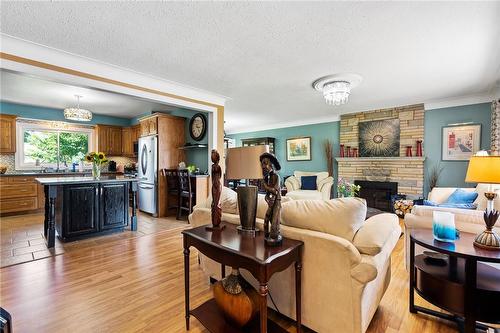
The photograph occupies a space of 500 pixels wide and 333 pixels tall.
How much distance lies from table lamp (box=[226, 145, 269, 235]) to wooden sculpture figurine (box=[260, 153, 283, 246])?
0.08 m

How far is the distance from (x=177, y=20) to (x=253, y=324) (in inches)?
99.3

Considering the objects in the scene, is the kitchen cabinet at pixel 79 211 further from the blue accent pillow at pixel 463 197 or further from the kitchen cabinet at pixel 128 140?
the blue accent pillow at pixel 463 197

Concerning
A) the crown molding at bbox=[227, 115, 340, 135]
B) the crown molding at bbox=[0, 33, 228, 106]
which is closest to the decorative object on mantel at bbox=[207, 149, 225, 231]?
the crown molding at bbox=[0, 33, 228, 106]

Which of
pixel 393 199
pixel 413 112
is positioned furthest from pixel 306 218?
pixel 413 112

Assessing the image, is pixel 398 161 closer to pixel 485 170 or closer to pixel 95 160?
pixel 485 170

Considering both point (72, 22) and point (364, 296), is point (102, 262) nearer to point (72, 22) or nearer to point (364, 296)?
point (72, 22)

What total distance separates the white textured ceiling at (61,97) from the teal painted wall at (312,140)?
11.9ft

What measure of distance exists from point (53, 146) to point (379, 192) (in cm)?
849

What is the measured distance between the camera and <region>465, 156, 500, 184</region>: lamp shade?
5.16 ft

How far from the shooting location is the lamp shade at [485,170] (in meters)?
1.57

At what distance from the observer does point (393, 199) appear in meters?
5.14

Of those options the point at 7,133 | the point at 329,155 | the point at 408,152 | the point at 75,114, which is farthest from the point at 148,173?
the point at 408,152

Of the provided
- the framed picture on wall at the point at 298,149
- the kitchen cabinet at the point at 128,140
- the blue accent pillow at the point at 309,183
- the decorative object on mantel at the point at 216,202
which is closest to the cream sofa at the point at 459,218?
the decorative object on mantel at the point at 216,202

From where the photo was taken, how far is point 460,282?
150 centimetres
